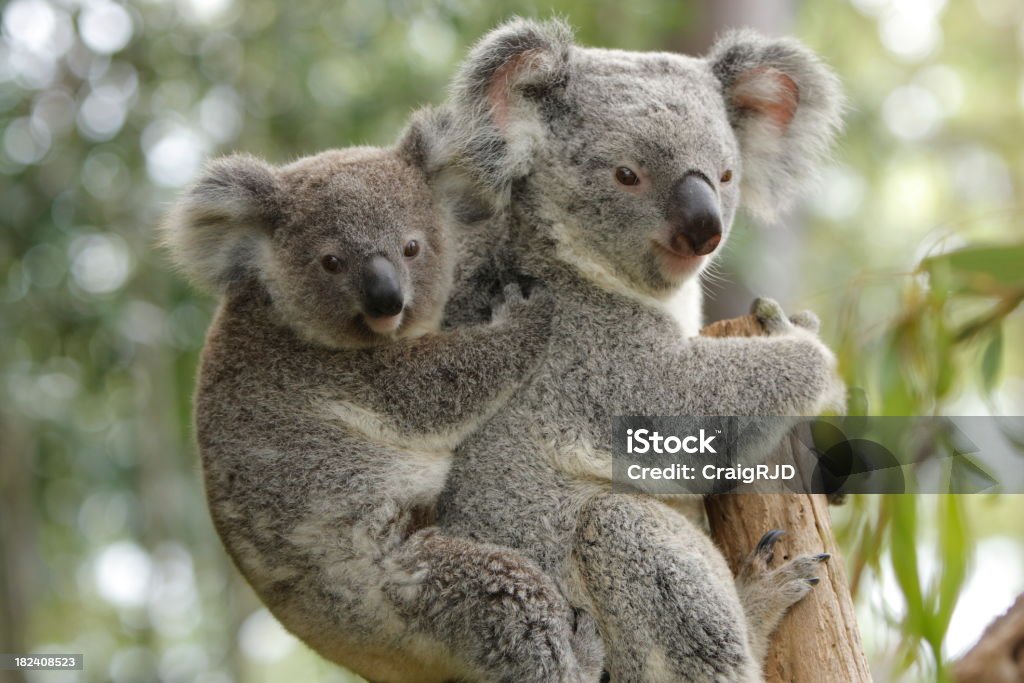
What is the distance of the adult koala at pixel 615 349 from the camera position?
2725 millimetres

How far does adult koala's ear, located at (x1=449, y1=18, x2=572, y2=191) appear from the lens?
10.0ft

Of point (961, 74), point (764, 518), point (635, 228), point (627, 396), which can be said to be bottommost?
point (764, 518)

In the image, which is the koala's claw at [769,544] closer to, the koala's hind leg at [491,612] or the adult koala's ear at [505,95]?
the koala's hind leg at [491,612]

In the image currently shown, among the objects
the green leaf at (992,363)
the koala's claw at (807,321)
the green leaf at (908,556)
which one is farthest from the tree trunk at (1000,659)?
the koala's claw at (807,321)

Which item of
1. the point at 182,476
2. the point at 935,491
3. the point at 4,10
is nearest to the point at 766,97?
the point at 935,491

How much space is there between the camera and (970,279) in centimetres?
369

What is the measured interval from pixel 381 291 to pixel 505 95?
802 millimetres

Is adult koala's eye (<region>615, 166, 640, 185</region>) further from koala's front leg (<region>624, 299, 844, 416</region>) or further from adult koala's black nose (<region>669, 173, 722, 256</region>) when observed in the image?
koala's front leg (<region>624, 299, 844, 416</region>)

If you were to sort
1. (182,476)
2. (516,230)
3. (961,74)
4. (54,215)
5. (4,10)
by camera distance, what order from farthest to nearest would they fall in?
(961,74) → (182,476) → (54,215) → (4,10) → (516,230)

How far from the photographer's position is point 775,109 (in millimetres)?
3488

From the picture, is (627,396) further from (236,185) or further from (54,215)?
(54,215)

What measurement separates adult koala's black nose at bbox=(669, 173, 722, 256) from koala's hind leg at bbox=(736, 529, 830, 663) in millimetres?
961

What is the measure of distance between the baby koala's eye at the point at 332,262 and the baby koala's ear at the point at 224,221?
0.27 meters

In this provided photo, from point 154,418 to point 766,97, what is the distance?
5.07m
